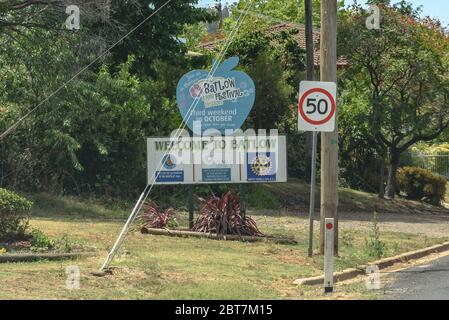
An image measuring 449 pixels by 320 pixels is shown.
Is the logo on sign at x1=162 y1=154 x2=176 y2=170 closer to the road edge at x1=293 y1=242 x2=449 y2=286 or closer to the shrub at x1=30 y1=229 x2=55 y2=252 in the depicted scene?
the shrub at x1=30 y1=229 x2=55 y2=252

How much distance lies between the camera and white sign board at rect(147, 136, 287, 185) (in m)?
16.6

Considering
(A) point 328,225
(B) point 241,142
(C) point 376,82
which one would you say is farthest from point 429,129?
(A) point 328,225

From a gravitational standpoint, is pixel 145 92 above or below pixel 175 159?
above

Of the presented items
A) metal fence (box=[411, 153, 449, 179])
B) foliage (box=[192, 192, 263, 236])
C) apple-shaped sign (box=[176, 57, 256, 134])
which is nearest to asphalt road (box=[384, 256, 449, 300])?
foliage (box=[192, 192, 263, 236])

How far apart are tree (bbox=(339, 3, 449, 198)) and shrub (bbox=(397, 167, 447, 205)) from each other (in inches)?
117

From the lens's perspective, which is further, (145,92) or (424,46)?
(424,46)

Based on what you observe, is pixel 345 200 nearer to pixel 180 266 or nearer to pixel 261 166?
pixel 261 166

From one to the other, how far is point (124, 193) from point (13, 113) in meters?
3.89

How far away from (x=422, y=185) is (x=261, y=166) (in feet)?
53.8

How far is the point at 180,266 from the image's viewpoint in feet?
40.6

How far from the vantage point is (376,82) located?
92.6 ft

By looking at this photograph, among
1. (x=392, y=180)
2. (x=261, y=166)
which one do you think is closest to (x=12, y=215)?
(x=261, y=166)
